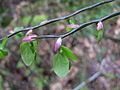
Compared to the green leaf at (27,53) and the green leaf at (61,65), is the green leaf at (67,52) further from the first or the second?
the green leaf at (27,53)

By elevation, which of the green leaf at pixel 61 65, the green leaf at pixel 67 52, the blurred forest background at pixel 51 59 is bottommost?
the blurred forest background at pixel 51 59

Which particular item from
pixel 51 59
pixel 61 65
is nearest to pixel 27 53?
pixel 61 65

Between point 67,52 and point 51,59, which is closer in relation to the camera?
point 67,52

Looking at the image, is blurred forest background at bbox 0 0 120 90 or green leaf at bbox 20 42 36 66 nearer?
green leaf at bbox 20 42 36 66

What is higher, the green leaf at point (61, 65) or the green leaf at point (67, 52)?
the green leaf at point (67, 52)

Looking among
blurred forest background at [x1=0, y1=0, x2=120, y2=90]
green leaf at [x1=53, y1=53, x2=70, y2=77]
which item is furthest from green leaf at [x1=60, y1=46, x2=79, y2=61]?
blurred forest background at [x1=0, y1=0, x2=120, y2=90]

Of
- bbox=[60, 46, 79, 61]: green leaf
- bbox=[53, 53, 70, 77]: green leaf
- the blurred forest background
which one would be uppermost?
bbox=[60, 46, 79, 61]: green leaf

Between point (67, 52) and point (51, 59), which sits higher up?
point (67, 52)

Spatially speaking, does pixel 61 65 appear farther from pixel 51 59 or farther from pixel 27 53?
pixel 51 59

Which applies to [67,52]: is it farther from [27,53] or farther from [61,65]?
[27,53]

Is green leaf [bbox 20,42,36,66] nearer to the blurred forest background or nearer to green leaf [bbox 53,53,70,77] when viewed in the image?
green leaf [bbox 53,53,70,77]

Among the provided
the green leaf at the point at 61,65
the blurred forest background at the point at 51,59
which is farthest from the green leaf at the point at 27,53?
the blurred forest background at the point at 51,59
